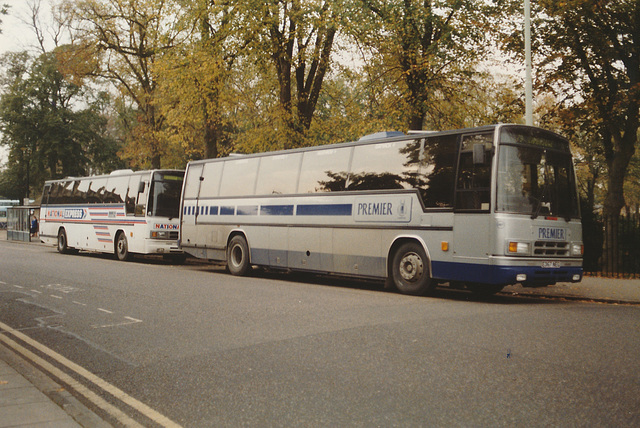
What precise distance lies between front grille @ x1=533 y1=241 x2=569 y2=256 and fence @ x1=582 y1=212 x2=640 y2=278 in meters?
7.03

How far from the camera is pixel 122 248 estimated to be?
2322 cm

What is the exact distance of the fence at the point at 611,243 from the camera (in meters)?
17.9

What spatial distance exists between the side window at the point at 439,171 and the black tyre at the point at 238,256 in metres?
6.21

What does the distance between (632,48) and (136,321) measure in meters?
17.6

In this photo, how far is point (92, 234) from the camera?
2555cm

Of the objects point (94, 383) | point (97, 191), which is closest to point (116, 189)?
point (97, 191)

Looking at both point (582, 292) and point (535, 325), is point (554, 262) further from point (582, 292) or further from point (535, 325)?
point (535, 325)

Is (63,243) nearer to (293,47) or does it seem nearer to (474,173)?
(293,47)

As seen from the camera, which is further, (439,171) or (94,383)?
(439,171)

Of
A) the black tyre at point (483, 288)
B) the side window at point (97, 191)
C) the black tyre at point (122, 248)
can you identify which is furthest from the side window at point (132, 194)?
the black tyre at point (483, 288)

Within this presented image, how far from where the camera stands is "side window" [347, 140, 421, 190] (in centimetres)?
1258

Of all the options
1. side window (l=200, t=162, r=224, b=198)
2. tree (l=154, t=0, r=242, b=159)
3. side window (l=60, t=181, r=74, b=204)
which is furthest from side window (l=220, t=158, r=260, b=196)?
side window (l=60, t=181, r=74, b=204)

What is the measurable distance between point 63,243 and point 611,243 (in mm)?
22076

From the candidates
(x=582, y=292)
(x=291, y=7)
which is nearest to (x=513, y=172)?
(x=582, y=292)
